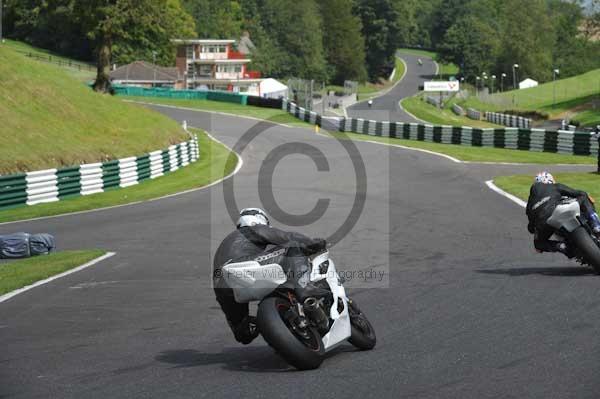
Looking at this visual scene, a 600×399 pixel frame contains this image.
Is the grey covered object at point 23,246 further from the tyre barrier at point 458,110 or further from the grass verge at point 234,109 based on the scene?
the tyre barrier at point 458,110

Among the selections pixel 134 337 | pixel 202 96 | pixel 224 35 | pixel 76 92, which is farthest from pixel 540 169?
pixel 224 35

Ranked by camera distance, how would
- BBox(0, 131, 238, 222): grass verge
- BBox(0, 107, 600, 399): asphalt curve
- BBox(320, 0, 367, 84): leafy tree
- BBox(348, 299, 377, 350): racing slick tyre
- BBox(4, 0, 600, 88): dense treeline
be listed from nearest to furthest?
BBox(0, 107, 600, 399): asphalt curve < BBox(348, 299, 377, 350): racing slick tyre < BBox(0, 131, 238, 222): grass verge < BBox(4, 0, 600, 88): dense treeline < BBox(320, 0, 367, 84): leafy tree

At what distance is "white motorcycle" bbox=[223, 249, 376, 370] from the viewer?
297 inches

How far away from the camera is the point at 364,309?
10.8 meters

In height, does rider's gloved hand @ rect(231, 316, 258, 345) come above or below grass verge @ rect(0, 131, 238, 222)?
above

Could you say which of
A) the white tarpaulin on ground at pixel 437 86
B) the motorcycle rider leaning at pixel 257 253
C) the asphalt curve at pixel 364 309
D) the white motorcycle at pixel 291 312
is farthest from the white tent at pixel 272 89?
the white motorcycle at pixel 291 312

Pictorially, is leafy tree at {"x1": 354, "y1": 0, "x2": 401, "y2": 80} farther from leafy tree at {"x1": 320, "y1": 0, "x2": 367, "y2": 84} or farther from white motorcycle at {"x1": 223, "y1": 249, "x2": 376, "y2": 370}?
white motorcycle at {"x1": 223, "y1": 249, "x2": 376, "y2": 370}

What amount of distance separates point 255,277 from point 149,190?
22.8m

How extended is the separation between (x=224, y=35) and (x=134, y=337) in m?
157

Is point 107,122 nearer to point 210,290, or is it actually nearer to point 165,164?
point 165,164

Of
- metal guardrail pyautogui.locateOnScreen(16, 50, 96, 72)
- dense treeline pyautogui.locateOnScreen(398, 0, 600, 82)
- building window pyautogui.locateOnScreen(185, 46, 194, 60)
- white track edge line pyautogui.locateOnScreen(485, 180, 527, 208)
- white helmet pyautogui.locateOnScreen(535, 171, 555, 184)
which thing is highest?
dense treeline pyautogui.locateOnScreen(398, 0, 600, 82)

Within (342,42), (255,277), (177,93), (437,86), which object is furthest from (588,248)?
(342,42)

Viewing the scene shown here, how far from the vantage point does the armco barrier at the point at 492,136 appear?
40.9 metres

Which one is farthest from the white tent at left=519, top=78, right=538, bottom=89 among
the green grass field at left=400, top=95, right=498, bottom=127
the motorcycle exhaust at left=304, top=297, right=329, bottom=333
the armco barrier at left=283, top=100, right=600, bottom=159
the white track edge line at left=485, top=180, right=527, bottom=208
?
the motorcycle exhaust at left=304, top=297, right=329, bottom=333
